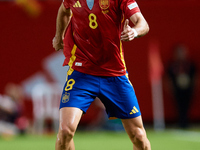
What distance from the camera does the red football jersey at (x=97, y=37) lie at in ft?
16.6

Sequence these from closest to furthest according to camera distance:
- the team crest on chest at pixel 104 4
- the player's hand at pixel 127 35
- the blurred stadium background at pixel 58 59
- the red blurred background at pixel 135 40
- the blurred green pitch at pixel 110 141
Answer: the player's hand at pixel 127 35, the team crest on chest at pixel 104 4, the blurred green pitch at pixel 110 141, the blurred stadium background at pixel 58 59, the red blurred background at pixel 135 40

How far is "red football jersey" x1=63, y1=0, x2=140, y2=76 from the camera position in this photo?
5066 millimetres

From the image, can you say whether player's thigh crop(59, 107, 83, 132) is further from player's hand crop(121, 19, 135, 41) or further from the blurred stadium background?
the blurred stadium background

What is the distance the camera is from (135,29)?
4.61 metres

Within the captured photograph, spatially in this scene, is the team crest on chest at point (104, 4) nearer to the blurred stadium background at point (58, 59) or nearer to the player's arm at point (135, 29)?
the player's arm at point (135, 29)

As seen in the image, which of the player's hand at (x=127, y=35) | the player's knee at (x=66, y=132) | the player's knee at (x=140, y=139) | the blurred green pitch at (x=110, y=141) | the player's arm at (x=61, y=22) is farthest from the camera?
the blurred green pitch at (x=110, y=141)

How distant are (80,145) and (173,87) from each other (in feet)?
14.3

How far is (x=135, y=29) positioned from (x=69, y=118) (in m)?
1.15

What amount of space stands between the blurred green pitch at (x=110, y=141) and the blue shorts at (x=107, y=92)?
349 cm

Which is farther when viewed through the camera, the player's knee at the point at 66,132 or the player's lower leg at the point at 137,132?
the player's lower leg at the point at 137,132

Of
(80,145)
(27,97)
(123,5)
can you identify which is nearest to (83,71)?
(123,5)

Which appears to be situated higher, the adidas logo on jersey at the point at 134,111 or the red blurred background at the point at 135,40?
the adidas logo on jersey at the point at 134,111

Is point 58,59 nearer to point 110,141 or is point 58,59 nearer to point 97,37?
point 110,141

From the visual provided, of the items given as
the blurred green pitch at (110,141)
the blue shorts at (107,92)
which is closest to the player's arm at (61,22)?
the blue shorts at (107,92)
